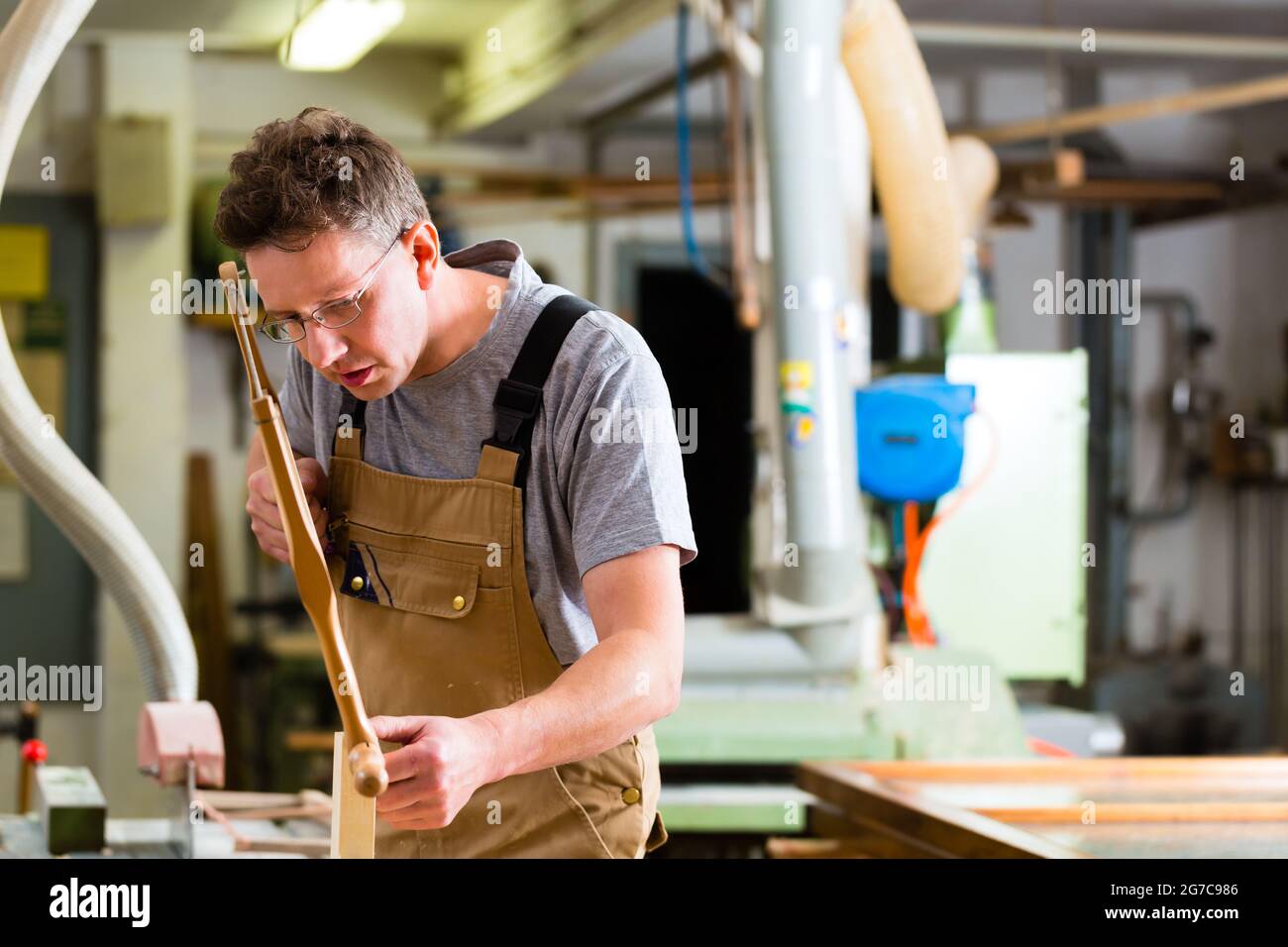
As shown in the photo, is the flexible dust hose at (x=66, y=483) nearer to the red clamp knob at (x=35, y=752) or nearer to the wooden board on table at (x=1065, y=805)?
the red clamp knob at (x=35, y=752)

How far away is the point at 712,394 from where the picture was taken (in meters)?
6.40

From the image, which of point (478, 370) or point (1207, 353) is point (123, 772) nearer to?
point (478, 370)

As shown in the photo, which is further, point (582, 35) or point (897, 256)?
point (582, 35)

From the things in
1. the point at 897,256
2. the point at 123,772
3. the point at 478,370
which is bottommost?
the point at 123,772

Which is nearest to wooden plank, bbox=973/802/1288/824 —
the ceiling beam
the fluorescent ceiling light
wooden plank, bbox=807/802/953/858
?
wooden plank, bbox=807/802/953/858

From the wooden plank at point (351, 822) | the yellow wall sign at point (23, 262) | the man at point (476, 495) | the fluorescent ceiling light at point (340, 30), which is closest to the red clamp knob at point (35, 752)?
the man at point (476, 495)

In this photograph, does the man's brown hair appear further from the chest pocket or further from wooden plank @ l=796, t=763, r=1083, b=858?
wooden plank @ l=796, t=763, r=1083, b=858

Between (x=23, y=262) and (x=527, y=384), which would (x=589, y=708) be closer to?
(x=527, y=384)

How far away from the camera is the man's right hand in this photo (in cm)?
163

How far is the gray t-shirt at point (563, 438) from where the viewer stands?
144 centimetres

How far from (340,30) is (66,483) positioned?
1.99 metres
